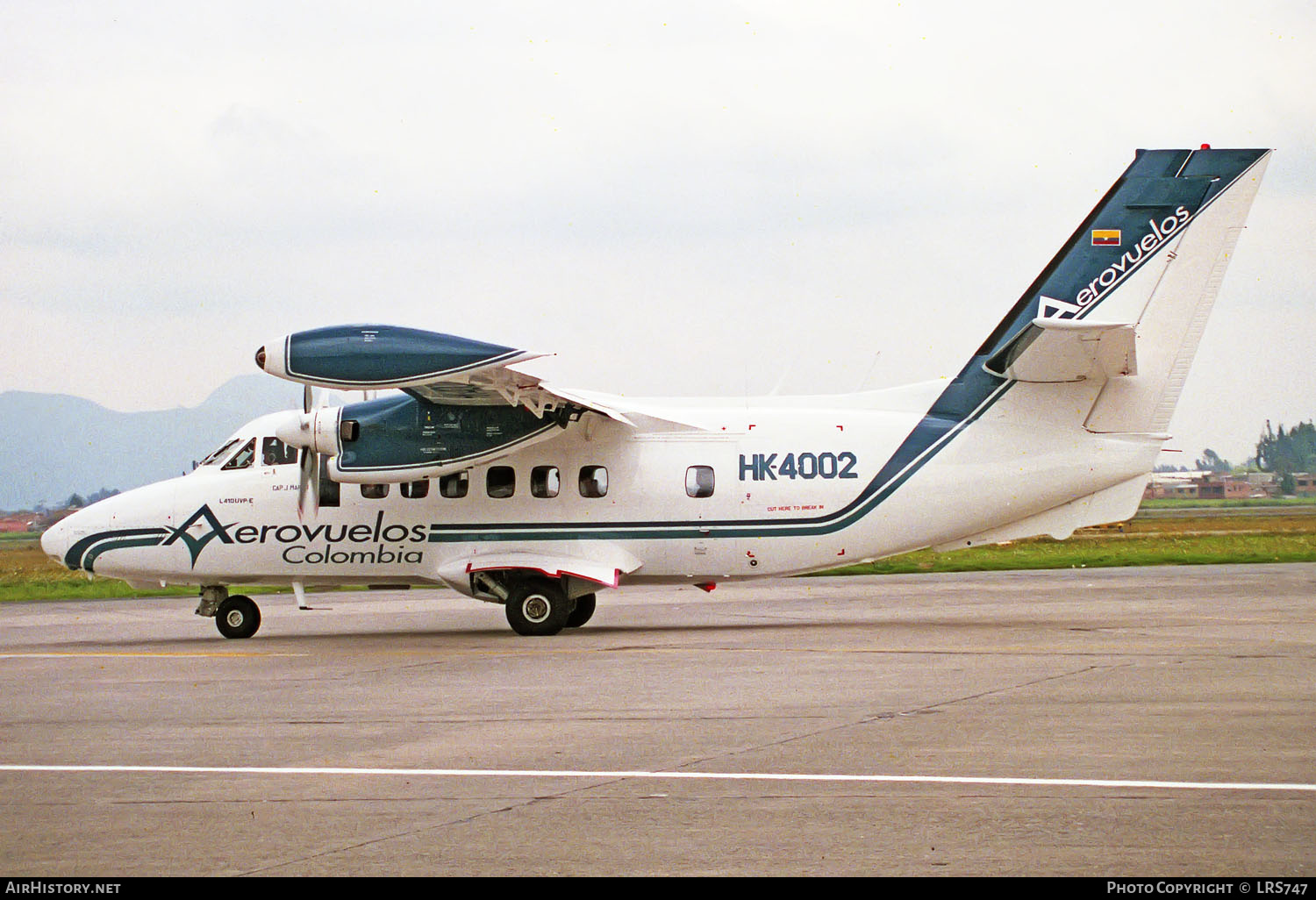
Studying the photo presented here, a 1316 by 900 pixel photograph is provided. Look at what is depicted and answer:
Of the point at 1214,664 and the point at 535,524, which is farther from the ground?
the point at 535,524

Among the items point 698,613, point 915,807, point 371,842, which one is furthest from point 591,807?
point 698,613

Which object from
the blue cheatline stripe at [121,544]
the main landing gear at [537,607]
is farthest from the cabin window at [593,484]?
the blue cheatline stripe at [121,544]

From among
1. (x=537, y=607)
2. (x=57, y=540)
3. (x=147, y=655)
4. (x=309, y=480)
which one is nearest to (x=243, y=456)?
(x=309, y=480)

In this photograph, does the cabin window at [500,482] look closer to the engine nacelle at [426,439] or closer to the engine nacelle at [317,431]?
the engine nacelle at [426,439]

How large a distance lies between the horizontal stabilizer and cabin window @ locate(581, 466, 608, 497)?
5.68 metres

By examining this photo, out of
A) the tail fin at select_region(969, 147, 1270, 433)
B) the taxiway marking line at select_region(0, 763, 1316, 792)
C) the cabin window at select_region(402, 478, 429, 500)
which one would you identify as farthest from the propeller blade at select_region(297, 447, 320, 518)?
the taxiway marking line at select_region(0, 763, 1316, 792)

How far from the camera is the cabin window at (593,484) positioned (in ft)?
63.7

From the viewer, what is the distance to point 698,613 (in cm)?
2350

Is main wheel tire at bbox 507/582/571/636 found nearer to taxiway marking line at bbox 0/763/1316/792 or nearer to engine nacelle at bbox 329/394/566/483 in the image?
engine nacelle at bbox 329/394/566/483

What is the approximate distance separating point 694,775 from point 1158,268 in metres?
13.1

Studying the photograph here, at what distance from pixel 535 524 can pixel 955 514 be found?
5977 mm
